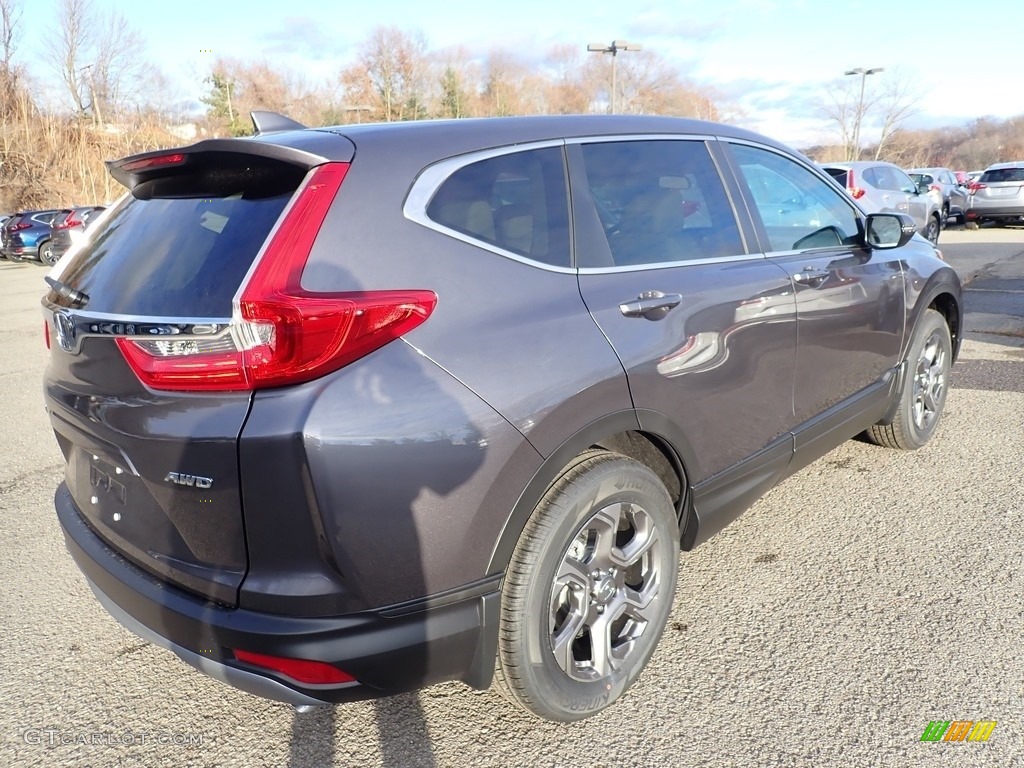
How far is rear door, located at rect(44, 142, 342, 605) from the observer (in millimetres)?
1849

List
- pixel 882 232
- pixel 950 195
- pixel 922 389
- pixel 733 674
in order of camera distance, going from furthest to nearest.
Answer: pixel 950 195 → pixel 922 389 → pixel 882 232 → pixel 733 674

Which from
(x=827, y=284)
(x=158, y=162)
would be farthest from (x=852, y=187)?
(x=158, y=162)

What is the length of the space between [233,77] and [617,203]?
219 ft

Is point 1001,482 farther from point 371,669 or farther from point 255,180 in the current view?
point 255,180

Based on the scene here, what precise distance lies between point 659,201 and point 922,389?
254 cm

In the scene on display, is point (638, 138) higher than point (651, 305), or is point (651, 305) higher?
point (638, 138)

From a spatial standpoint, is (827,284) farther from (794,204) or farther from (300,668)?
(300,668)

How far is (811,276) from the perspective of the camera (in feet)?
10.8

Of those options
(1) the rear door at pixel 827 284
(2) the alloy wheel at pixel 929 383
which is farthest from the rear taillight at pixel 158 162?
(2) the alloy wheel at pixel 929 383

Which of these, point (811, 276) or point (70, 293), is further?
point (811, 276)

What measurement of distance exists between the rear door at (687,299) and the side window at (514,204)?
8 cm

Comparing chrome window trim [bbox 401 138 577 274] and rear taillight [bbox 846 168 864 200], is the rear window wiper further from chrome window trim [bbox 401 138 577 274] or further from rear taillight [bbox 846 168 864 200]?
rear taillight [bbox 846 168 864 200]

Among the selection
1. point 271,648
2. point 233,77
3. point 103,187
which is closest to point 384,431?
point 271,648

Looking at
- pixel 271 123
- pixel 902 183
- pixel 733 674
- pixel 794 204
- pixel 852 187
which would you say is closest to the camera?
pixel 733 674
